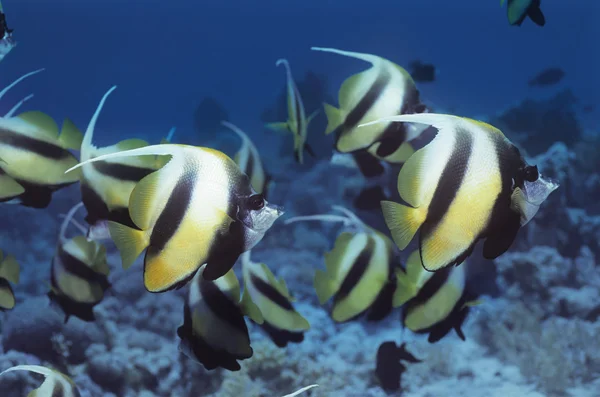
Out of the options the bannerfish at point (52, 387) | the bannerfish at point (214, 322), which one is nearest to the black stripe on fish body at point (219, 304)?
the bannerfish at point (214, 322)

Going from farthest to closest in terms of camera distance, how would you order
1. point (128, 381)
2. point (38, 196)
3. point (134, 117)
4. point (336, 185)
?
point (134, 117) < point (336, 185) < point (128, 381) < point (38, 196)

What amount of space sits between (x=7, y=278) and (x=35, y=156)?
0.96 m

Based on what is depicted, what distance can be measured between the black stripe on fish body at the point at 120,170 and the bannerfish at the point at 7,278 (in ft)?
3.58

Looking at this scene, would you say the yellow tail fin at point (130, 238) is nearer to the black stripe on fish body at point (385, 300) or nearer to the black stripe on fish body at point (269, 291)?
the black stripe on fish body at point (269, 291)

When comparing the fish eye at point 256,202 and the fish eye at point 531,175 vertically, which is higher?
the fish eye at point 531,175

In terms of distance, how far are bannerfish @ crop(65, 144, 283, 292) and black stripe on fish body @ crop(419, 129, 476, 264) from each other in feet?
1.39

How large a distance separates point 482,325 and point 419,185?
427 cm

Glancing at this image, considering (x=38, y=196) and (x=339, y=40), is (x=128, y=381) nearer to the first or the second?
(x=38, y=196)

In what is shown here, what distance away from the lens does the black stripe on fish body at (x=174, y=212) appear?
126 centimetres

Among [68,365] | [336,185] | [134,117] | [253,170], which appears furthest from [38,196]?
[134,117]

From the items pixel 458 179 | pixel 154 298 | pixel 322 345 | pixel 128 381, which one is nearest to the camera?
pixel 458 179

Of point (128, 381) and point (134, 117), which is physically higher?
point (128, 381)

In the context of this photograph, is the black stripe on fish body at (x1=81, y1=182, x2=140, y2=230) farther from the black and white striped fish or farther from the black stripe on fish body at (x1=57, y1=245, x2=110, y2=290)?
the black stripe on fish body at (x1=57, y1=245, x2=110, y2=290)

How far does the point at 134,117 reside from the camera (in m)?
66.2
